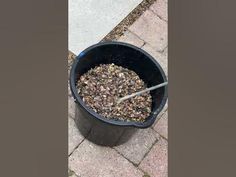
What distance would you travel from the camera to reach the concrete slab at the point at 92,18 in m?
2.56

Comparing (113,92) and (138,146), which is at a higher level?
(113,92)

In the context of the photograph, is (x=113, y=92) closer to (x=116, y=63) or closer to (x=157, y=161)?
(x=116, y=63)

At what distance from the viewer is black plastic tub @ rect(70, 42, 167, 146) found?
2.09 m

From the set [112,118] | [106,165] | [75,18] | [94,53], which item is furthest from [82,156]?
[75,18]

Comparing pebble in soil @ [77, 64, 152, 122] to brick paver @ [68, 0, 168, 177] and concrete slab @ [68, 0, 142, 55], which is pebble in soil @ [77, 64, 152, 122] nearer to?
brick paver @ [68, 0, 168, 177]

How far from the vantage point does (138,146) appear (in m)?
2.33

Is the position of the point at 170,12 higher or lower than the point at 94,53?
A: higher

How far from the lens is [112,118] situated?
215 centimetres

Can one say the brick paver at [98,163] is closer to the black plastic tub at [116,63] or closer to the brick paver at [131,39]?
the black plastic tub at [116,63]

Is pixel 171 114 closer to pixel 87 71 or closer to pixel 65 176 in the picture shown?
pixel 65 176

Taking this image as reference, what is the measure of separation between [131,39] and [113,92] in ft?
1.64

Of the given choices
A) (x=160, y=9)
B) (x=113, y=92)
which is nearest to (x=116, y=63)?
(x=113, y=92)

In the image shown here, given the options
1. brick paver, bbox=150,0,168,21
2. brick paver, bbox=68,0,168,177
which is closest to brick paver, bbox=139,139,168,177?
brick paver, bbox=68,0,168,177

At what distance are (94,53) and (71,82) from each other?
217 millimetres
